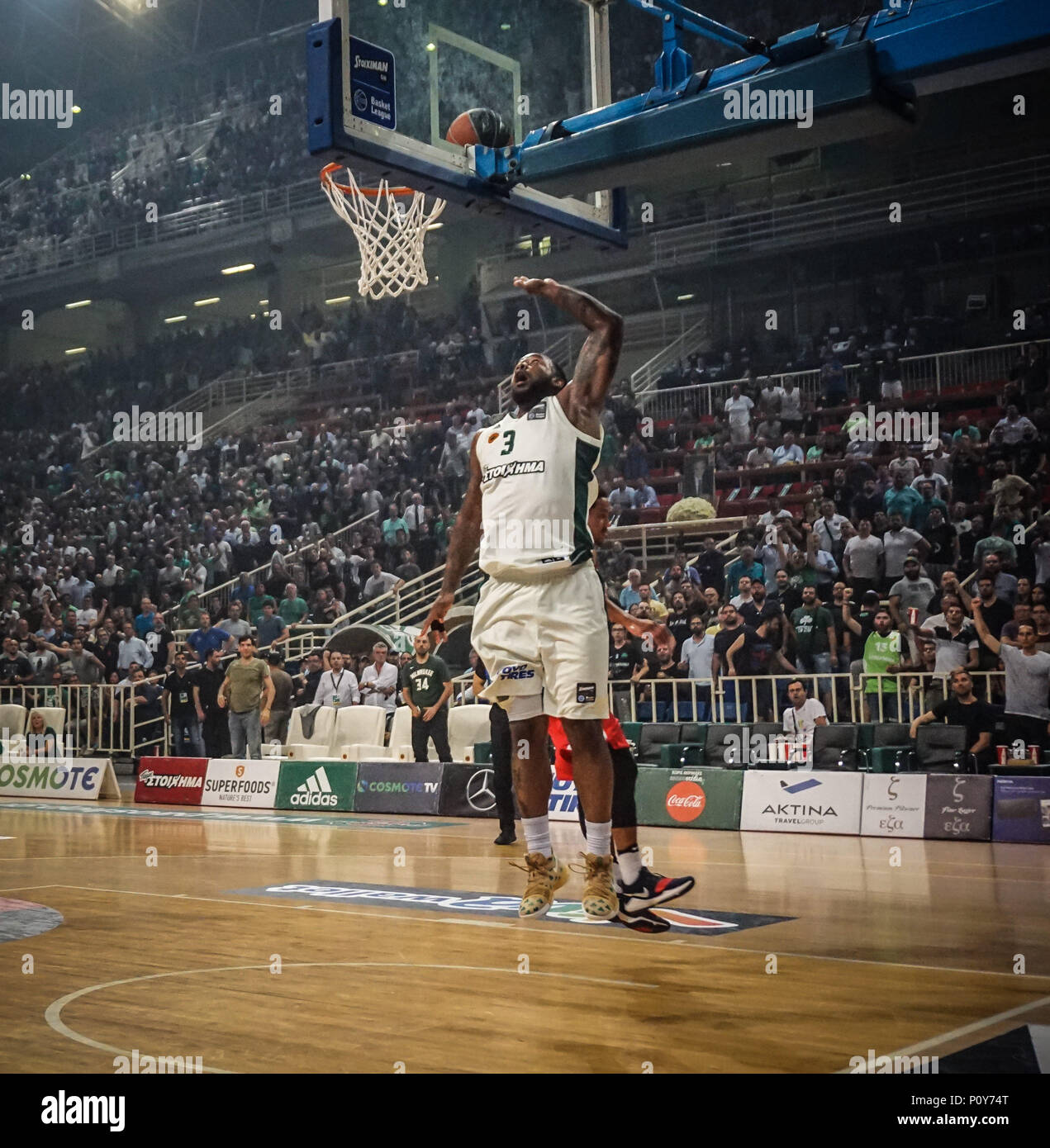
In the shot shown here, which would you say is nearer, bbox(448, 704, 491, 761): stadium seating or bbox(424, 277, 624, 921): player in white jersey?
bbox(424, 277, 624, 921): player in white jersey

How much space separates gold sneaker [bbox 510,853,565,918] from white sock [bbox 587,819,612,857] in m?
0.20

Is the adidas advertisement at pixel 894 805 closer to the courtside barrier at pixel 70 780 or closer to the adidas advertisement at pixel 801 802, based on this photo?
the adidas advertisement at pixel 801 802

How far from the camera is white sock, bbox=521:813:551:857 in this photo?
211 inches

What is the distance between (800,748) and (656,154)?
6169 millimetres

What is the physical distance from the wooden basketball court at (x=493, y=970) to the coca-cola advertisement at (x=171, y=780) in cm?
715

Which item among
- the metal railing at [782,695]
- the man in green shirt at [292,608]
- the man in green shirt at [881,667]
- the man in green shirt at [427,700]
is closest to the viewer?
the metal railing at [782,695]

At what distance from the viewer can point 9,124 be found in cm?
3291

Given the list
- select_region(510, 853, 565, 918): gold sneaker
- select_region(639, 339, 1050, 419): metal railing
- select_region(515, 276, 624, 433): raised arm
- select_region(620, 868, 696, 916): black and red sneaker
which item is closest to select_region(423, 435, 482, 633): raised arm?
select_region(515, 276, 624, 433): raised arm

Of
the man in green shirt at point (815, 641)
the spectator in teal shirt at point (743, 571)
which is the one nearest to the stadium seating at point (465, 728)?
the spectator in teal shirt at point (743, 571)

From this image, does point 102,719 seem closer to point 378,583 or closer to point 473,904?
point 378,583

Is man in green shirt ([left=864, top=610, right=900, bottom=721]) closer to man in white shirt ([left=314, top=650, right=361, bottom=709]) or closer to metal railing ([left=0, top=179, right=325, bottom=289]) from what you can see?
man in white shirt ([left=314, top=650, right=361, bottom=709])

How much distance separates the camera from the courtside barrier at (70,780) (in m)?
16.4
